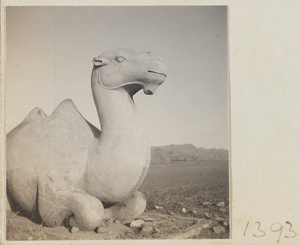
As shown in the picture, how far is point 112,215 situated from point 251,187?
5.01 ft

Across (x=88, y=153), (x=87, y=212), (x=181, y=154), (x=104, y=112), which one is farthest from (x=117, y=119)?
(x=181, y=154)

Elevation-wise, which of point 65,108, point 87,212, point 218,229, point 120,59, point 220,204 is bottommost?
point 218,229

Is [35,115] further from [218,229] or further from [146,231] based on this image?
[218,229]

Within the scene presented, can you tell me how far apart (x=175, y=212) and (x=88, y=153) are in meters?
1.74

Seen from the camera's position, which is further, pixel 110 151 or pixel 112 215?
pixel 112 215

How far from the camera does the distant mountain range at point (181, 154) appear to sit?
7.13 m

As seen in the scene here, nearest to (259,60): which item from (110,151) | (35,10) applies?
(110,151)

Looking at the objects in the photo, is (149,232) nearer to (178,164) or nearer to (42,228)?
(42,228)

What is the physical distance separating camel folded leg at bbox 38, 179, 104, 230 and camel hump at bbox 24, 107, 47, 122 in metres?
0.74

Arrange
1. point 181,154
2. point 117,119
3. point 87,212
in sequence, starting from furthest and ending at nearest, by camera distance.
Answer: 1. point 181,154
2. point 117,119
3. point 87,212

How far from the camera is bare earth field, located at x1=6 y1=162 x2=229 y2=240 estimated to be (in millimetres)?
4973

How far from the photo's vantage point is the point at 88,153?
16.3 feet

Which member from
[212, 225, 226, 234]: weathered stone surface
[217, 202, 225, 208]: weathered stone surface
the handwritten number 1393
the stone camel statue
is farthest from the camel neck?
[217, 202, 225, 208]: weathered stone surface

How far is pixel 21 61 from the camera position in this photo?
5.35 meters
